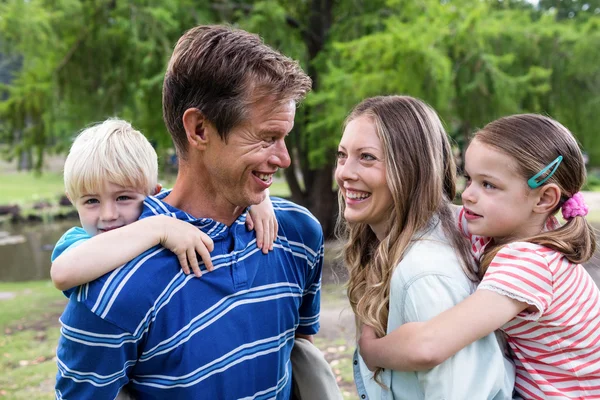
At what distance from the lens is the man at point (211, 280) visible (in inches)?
62.9

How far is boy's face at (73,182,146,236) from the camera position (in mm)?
2066

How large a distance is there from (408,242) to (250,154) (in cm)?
55

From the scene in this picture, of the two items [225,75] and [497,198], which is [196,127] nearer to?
[225,75]

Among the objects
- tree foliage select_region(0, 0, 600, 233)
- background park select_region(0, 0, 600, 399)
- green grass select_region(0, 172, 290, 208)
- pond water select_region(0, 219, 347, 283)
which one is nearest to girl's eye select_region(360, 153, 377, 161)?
background park select_region(0, 0, 600, 399)

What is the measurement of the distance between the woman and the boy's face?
2.33 feet

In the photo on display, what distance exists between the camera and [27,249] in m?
16.0

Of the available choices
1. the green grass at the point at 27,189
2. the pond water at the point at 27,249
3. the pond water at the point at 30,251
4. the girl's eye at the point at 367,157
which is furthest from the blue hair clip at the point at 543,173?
the green grass at the point at 27,189

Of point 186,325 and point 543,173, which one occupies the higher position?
point 543,173

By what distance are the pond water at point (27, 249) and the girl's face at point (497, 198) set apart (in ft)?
38.3

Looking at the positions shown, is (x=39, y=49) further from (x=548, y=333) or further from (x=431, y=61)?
(x=548, y=333)

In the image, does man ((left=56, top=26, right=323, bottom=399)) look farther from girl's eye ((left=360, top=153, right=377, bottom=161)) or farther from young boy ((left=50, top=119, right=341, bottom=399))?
girl's eye ((left=360, top=153, right=377, bottom=161))

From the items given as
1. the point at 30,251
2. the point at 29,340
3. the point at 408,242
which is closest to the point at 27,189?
the point at 30,251

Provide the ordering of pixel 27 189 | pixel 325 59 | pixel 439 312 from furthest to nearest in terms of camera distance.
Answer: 1. pixel 27 189
2. pixel 325 59
3. pixel 439 312

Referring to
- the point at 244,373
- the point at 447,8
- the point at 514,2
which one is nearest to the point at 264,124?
the point at 244,373
